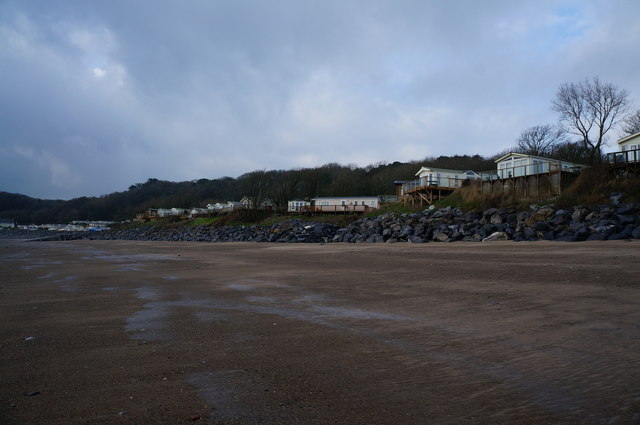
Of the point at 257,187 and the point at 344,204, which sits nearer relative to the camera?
the point at 344,204

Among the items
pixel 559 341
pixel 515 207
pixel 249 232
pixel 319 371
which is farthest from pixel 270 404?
pixel 249 232

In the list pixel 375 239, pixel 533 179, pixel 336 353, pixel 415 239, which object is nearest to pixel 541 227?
pixel 415 239

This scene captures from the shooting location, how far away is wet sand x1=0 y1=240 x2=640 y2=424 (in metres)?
3.57

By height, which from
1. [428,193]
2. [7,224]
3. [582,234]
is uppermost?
[428,193]

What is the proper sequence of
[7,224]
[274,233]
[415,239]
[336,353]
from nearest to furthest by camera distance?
[336,353], [415,239], [274,233], [7,224]

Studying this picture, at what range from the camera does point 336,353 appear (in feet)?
17.1

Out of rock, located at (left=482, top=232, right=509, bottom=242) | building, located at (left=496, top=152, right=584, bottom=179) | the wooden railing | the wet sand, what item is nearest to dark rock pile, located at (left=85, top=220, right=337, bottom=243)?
rock, located at (left=482, top=232, right=509, bottom=242)

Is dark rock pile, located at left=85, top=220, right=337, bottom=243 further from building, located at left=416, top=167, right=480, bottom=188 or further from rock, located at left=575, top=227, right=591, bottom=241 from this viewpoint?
rock, located at left=575, top=227, right=591, bottom=241

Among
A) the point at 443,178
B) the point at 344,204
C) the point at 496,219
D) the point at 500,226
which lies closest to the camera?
the point at 500,226

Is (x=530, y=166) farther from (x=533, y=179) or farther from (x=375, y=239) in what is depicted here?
(x=375, y=239)

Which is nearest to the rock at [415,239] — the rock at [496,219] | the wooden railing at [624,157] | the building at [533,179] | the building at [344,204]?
the rock at [496,219]

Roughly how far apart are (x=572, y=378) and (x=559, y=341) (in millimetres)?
1339

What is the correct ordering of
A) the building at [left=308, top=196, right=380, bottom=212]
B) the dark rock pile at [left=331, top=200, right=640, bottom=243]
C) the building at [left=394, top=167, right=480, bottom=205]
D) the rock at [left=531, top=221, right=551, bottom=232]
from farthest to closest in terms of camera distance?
the building at [left=308, top=196, right=380, bottom=212] < the building at [left=394, top=167, right=480, bottom=205] < the rock at [left=531, top=221, right=551, bottom=232] < the dark rock pile at [left=331, top=200, right=640, bottom=243]

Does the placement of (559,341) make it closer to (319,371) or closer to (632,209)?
(319,371)
